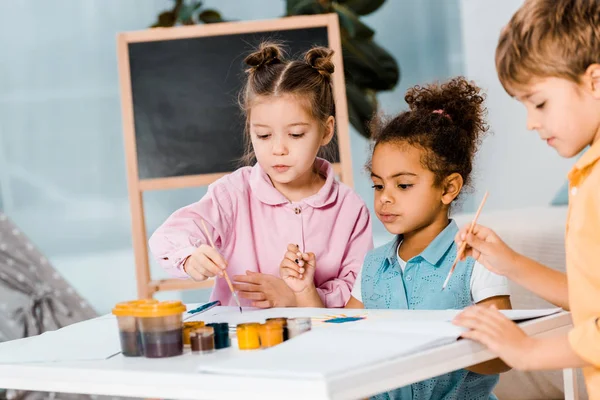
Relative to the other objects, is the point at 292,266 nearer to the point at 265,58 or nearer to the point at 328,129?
the point at 328,129

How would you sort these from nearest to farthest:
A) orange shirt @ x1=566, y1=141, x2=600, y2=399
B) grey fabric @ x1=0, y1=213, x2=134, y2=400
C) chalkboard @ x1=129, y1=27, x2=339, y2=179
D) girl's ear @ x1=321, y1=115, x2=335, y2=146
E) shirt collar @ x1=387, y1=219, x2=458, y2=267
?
orange shirt @ x1=566, y1=141, x2=600, y2=399 → shirt collar @ x1=387, y1=219, x2=458, y2=267 → girl's ear @ x1=321, y1=115, x2=335, y2=146 → chalkboard @ x1=129, y1=27, x2=339, y2=179 → grey fabric @ x1=0, y1=213, x2=134, y2=400

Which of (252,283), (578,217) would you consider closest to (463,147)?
Result: (252,283)

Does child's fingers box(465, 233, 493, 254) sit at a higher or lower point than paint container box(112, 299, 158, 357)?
higher

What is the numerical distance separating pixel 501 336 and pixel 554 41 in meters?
0.42

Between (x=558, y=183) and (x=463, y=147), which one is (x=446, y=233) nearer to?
(x=463, y=147)

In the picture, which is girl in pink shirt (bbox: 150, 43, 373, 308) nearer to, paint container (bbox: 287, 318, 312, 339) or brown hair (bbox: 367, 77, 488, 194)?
brown hair (bbox: 367, 77, 488, 194)

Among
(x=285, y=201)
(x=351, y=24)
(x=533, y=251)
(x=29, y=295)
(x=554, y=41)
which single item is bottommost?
(x=29, y=295)

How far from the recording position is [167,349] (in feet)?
3.96

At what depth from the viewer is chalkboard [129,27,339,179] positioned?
10.1 ft

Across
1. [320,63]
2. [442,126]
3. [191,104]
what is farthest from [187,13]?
[442,126]

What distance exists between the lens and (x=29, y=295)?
10.8 ft

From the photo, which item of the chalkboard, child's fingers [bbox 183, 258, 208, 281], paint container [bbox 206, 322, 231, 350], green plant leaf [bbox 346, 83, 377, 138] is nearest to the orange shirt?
paint container [bbox 206, 322, 231, 350]

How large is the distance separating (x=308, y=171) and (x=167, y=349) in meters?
0.89

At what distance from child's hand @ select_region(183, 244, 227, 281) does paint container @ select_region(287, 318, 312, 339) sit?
32cm
